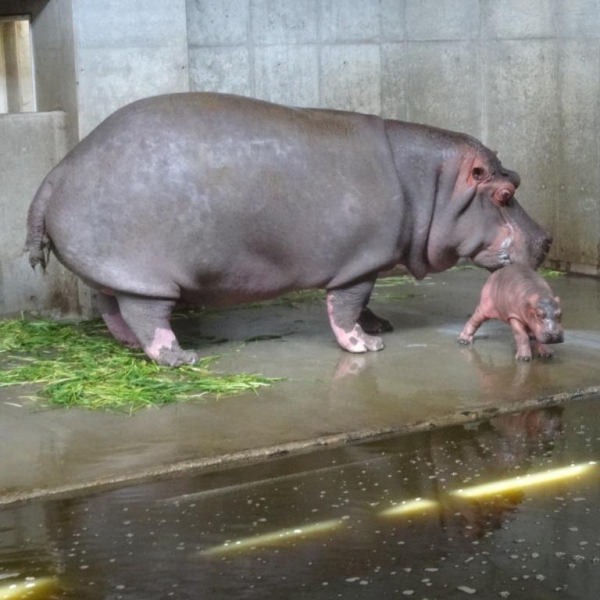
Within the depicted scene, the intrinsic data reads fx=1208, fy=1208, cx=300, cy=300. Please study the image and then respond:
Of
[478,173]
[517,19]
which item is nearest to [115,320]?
[478,173]

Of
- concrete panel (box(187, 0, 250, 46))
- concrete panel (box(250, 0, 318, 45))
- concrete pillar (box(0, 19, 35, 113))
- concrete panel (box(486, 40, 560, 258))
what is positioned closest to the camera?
concrete pillar (box(0, 19, 35, 113))

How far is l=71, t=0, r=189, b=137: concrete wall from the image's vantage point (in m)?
7.07

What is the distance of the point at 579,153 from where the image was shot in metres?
8.75

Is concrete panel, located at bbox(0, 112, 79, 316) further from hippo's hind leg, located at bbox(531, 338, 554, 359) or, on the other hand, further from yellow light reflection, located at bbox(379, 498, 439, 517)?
yellow light reflection, located at bbox(379, 498, 439, 517)

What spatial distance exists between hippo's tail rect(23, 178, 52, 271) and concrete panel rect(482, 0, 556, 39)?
163 inches

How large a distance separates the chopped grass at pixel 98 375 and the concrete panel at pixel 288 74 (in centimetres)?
240

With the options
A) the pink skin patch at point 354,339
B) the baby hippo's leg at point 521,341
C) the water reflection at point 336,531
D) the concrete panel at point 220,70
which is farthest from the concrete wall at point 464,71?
the water reflection at point 336,531

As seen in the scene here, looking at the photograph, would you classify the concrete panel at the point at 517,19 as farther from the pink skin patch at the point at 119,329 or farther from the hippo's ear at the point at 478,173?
the pink skin patch at the point at 119,329

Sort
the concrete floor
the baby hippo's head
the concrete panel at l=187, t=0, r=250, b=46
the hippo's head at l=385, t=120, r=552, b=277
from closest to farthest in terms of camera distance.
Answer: the concrete floor, the baby hippo's head, the hippo's head at l=385, t=120, r=552, b=277, the concrete panel at l=187, t=0, r=250, b=46

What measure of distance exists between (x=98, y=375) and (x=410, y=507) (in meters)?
2.18

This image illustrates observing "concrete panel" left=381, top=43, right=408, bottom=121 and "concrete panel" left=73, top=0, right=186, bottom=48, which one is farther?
"concrete panel" left=381, top=43, right=408, bottom=121

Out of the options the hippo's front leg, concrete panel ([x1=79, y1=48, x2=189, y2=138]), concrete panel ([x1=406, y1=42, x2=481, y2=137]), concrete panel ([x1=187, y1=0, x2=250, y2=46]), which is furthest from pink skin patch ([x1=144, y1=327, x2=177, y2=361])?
concrete panel ([x1=406, y1=42, x2=481, y2=137])

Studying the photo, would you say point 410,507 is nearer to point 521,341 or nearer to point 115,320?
point 521,341

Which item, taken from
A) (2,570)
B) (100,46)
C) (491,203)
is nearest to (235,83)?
(100,46)
